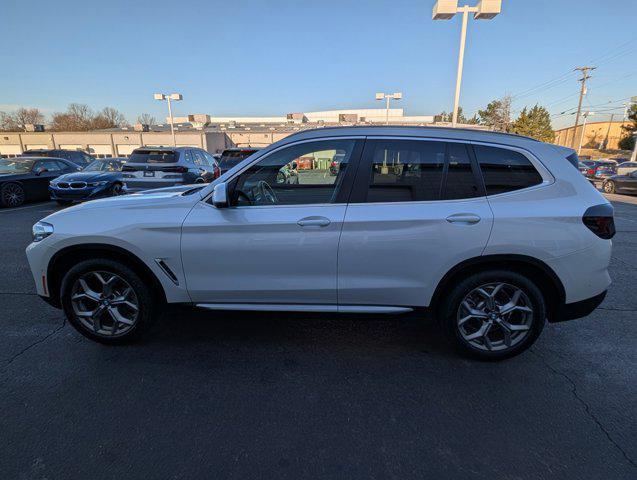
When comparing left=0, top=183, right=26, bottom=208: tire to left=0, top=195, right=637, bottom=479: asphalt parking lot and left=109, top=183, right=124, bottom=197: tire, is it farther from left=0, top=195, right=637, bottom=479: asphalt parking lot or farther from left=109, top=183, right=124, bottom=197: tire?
left=0, top=195, right=637, bottom=479: asphalt parking lot

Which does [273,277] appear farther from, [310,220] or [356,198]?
[356,198]

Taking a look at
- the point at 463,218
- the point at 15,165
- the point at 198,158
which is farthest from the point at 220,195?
the point at 15,165

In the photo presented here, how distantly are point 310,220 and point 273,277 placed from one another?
1.85 ft

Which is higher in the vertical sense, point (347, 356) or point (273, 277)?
point (273, 277)

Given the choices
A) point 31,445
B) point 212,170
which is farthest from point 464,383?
point 212,170

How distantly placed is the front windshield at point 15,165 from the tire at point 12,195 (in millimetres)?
771

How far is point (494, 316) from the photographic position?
2877 mm

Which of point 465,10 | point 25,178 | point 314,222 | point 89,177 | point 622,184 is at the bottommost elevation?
point 622,184

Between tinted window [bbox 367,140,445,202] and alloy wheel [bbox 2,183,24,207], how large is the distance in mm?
12713

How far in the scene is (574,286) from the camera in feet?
8.96

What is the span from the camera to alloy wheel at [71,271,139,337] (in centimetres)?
304

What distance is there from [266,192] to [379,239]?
106cm

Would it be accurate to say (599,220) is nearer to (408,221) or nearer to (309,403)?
(408,221)

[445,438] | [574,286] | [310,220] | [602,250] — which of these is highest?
[310,220]
